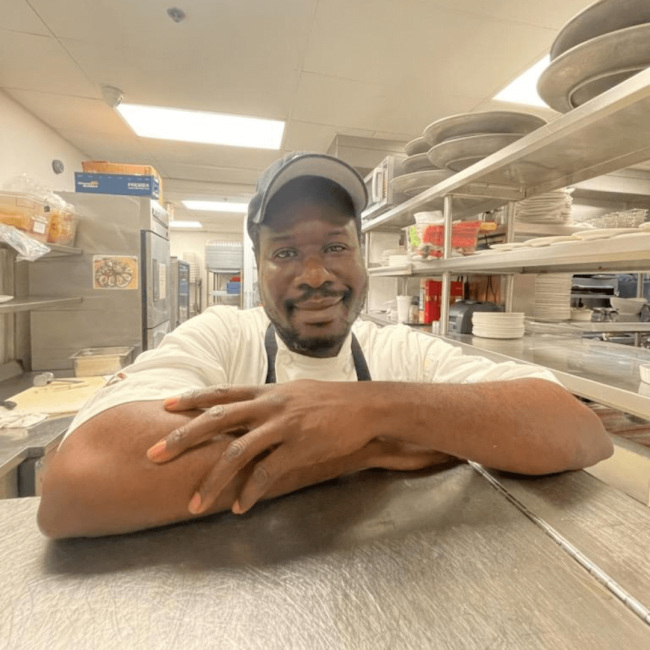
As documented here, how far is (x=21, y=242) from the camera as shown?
6.22ft

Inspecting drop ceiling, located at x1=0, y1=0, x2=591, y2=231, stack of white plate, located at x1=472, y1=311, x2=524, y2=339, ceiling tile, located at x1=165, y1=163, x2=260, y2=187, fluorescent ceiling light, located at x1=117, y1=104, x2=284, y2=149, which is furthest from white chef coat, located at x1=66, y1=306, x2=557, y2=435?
ceiling tile, located at x1=165, y1=163, x2=260, y2=187

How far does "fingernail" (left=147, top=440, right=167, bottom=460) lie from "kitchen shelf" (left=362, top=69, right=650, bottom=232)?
4.28ft

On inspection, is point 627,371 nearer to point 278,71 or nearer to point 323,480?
point 323,480

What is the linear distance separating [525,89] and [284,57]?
5.62ft

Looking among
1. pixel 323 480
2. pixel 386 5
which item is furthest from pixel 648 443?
pixel 386 5

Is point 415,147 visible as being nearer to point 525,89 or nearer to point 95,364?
point 525,89

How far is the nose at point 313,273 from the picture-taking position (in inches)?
40.9

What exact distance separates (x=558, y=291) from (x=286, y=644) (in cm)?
324

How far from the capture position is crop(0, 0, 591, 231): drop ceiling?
2.09m

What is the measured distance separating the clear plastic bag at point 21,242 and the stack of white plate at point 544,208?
106 inches

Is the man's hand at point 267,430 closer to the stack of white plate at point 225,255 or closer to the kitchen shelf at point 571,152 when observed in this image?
Answer: the kitchen shelf at point 571,152

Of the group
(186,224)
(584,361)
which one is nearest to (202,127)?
(584,361)

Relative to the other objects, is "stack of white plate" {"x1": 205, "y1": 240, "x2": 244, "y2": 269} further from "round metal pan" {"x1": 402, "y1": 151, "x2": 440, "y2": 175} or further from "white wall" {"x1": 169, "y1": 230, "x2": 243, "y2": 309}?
"round metal pan" {"x1": 402, "y1": 151, "x2": 440, "y2": 175}

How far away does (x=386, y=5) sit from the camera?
2.03 m
